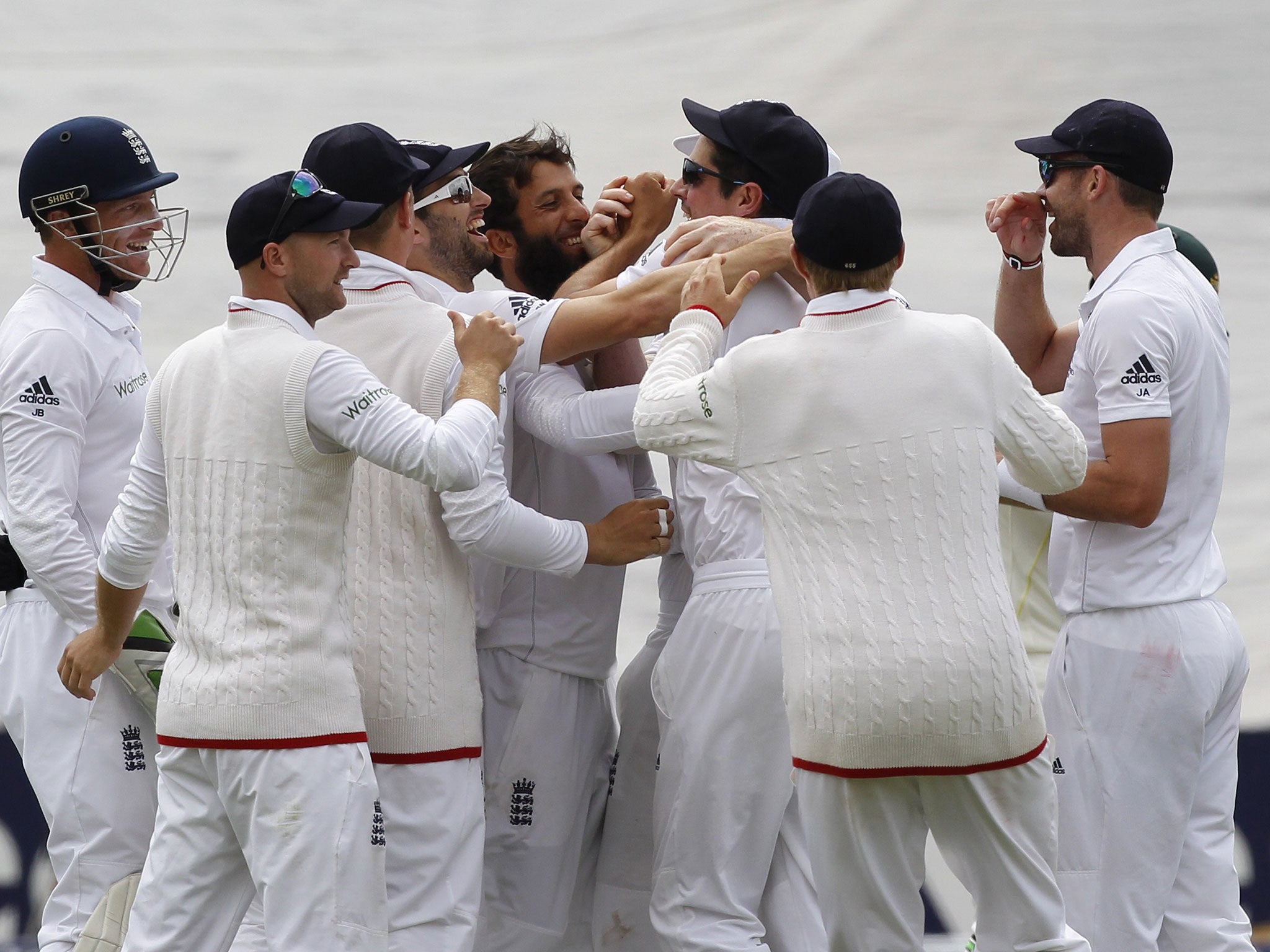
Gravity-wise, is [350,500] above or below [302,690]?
above

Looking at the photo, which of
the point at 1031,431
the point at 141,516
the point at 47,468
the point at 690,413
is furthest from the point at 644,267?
the point at 47,468

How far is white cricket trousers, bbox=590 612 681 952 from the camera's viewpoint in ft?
9.21

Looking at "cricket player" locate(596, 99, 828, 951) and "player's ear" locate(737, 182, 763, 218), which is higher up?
"player's ear" locate(737, 182, 763, 218)

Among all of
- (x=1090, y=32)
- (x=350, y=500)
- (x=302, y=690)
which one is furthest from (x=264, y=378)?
(x=1090, y=32)

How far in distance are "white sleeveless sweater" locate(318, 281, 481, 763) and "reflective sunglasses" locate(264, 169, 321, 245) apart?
285mm

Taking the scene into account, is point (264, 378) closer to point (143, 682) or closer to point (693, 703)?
point (143, 682)

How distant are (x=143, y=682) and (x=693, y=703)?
95cm

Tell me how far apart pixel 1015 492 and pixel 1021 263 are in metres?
0.69

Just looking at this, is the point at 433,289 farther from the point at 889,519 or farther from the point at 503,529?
the point at 889,519

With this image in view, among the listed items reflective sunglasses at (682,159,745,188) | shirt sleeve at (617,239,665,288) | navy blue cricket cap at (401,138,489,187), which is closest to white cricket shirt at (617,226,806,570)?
shirt sleeve at (617,239,665,288)

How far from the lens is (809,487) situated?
2021 mm

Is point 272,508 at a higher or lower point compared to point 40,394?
lower

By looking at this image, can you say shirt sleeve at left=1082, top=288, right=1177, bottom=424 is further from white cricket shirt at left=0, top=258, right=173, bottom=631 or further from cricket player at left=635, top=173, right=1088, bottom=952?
white cricket shirt at left=0, top=258, right=173, bottom=631

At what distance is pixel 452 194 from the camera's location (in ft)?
8.83
